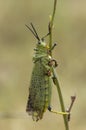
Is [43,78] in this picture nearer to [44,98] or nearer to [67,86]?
[44,98]

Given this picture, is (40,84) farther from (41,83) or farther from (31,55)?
(31,55)

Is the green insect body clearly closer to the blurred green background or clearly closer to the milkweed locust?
the milkweed locust

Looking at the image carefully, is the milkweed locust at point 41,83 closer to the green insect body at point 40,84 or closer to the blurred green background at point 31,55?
the green insect body at point 40,84

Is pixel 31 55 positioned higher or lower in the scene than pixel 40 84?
higher

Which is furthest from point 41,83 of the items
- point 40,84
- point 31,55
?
point 31,55

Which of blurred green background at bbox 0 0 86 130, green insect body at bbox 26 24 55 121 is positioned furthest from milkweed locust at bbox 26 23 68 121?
blurred green background at bbox 0 0 86 130

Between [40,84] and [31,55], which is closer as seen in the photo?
[40,84]

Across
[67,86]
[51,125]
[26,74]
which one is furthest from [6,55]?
[51,125]
